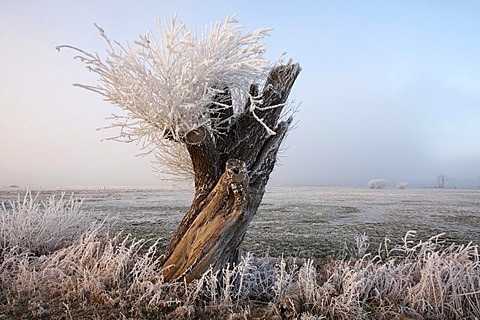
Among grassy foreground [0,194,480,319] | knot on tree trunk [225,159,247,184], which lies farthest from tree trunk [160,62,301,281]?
grassy foreground [0,194,480,319]

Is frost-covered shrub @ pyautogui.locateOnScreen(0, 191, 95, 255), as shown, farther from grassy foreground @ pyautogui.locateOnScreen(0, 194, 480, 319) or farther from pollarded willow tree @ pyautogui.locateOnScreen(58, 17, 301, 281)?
pollarded willow tree @ pyautogui.locateOnScreen(58, 17, 301, 281)

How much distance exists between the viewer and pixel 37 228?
6.70 m

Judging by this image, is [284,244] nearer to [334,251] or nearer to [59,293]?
[334,251]

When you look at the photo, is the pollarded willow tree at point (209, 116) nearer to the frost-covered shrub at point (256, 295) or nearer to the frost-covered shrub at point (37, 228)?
the frost-covered shrub at point (256, 295)

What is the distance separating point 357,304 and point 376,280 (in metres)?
0.54

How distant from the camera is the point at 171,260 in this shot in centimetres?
454

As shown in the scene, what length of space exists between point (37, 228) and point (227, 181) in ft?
15.1

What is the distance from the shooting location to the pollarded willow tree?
4117 millimetres

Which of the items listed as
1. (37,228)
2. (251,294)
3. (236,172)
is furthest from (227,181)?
(37,228)

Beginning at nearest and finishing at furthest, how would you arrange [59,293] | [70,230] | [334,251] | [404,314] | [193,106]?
1. [404,314]
2. [193,106]
3. [59,293]
4. [334,251]
5. [70,230]

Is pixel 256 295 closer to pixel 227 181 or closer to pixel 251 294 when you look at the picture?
pixel 251 294

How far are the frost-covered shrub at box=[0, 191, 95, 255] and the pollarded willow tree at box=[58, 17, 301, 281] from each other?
3305 mm

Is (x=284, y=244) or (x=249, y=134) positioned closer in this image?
(x=249, y=134)

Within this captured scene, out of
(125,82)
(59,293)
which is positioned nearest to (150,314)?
(59,293)
